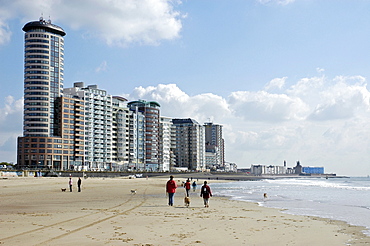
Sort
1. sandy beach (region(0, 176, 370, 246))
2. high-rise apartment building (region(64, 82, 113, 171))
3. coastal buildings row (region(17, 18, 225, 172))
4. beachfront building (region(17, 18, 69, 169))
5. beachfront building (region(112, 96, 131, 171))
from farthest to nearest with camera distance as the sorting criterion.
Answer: beachfront building (region(112, 96, 131, 171))
high-rise apartment building (region(64, 82, 113, 171))
coastal buildings row (region(17, 18, 225, 172))
beachfront building (region(17, 18, 69, 169))
sandy beach (region(0, 176, 370, 246))

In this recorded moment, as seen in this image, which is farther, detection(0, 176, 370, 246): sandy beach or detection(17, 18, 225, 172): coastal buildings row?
detection(17, 18, 225, 172): coastal buildings row

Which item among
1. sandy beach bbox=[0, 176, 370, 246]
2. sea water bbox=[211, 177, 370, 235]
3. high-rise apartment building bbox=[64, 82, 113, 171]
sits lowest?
sea water bbox=[211, 177, 370, 235]

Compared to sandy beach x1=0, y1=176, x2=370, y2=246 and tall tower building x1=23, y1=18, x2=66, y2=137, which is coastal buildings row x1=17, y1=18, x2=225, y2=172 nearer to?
tall tower building x1=23, y1=18, x2=66, y2=137

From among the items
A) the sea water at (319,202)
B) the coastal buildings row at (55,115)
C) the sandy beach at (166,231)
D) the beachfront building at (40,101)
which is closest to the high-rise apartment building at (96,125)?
the coastal buildings row at (55,115)

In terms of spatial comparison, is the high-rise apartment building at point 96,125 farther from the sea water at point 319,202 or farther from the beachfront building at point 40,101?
the sea water at point 319,202

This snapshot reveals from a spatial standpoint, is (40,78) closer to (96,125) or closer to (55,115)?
(55,115)

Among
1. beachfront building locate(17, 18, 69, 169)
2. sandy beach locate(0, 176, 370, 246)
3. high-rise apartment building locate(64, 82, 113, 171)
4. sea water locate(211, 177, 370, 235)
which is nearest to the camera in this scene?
sandy beach locate(0, 176, 370, 246)

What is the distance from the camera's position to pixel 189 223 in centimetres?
1911

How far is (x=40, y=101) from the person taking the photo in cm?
15125

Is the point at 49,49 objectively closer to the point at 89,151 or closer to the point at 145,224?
the point at 89,151

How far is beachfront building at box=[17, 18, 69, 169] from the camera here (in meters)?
149

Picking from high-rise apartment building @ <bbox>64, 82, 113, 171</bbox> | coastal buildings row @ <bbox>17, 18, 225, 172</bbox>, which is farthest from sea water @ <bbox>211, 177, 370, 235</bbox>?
high-rise apartment building @ <bbox>64, 82, 113, 171</bbox>

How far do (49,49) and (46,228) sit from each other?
15019 cm

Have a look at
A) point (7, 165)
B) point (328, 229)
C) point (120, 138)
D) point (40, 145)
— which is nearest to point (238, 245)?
point (328, 229)
